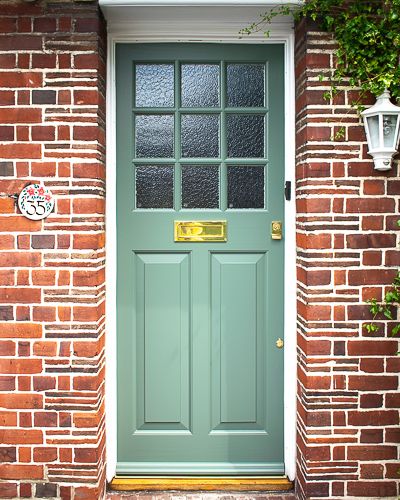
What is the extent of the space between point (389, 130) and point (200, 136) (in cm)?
110

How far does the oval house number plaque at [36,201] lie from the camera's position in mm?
2795

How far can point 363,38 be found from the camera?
8.80 ft

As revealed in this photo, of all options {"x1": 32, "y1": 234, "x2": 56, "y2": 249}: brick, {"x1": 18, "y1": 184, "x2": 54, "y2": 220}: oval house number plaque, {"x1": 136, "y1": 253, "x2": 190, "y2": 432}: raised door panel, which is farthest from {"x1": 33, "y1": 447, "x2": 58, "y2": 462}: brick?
{"x1": 18, "y1": 184, "x2": 54, "y2": 220}: oval house number plaque

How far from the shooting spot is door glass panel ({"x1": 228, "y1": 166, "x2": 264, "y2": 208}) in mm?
3113

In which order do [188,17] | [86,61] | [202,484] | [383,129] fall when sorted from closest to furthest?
[383,129], [86,61], [188,17], [202,484]

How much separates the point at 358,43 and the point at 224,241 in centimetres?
133

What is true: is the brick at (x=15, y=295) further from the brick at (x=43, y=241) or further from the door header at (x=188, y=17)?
the door header at (x=188, y=17)

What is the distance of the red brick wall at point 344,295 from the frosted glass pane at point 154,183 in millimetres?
843

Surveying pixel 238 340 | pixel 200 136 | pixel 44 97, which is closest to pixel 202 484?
pixel 238 340

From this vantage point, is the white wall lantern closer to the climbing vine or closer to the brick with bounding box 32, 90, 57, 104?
the climbing vine

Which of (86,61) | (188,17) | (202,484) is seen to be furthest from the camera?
(202,484)

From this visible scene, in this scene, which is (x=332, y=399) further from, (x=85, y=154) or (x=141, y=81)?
(x=141, y=81)

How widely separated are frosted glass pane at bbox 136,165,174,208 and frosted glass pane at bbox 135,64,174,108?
394 millimetres

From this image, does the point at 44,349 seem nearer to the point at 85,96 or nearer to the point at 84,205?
the point at 84,205
